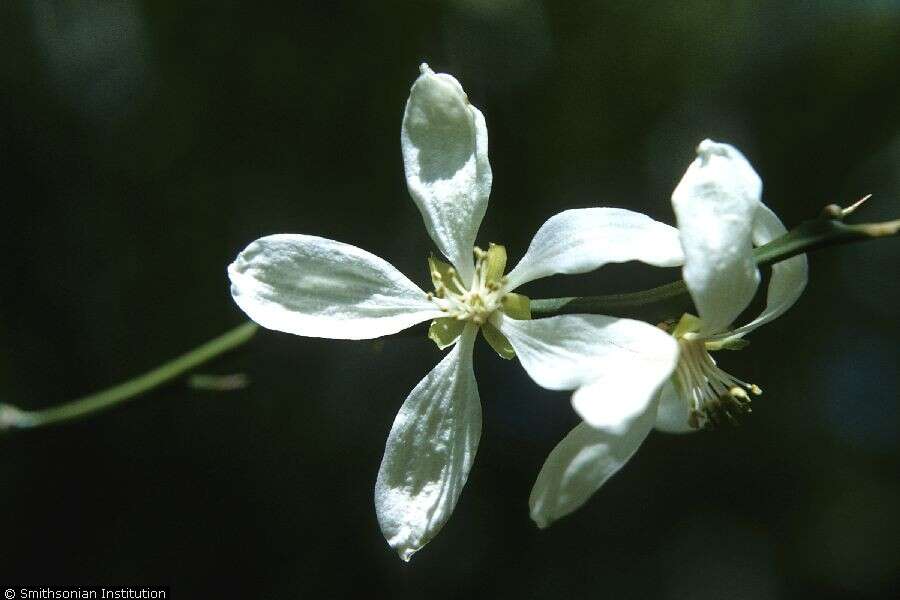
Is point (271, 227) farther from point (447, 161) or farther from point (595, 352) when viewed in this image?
point (595, 352)

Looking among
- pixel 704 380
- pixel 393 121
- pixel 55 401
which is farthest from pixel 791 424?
pixel 704 380

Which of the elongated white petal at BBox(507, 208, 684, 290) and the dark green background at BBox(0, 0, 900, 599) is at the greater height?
the dark green background at BBox(0, 0, 900, 599)

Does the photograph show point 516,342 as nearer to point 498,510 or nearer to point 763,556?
point 498,510

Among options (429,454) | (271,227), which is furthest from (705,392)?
(271,227)

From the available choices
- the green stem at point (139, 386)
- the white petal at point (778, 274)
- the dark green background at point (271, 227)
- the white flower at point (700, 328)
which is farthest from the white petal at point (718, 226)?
the dark green background at point (271, 227)

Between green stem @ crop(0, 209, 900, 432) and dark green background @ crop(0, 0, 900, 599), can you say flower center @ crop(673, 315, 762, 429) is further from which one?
dark green background @ crop(0, 0, 900, 599)

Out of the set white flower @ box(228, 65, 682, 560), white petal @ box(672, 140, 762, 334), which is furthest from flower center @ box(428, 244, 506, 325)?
white petal @ box(672, 140, 762, 334)
